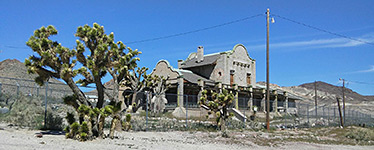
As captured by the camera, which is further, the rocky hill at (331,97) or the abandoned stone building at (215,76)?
the rocky hill at (331,97)

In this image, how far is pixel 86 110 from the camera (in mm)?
11938

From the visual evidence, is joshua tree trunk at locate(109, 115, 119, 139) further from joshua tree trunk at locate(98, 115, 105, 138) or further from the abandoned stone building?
the abandoned stone building

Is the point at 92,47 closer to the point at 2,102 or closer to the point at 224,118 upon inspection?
the point at 2,102

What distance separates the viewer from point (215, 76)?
130 ft

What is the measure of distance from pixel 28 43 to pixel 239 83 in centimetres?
3162

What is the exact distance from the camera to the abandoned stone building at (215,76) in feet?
115

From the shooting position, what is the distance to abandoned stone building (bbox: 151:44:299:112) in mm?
35156

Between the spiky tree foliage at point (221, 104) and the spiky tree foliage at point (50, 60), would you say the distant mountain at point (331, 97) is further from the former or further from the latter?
the spiky tree foliage at point (50, 60)

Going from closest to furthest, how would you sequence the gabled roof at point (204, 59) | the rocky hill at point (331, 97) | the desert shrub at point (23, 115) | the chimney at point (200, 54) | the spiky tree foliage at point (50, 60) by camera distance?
the spiky tree foliage at point (50, 60)
the desert shrub at point (23, 115)
the gabled roof at point (204, 59)
the chimney at point (200, 54)
the rocky hill at point (331, 97)

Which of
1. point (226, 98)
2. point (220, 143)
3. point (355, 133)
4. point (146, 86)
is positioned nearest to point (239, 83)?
point (146, 86)

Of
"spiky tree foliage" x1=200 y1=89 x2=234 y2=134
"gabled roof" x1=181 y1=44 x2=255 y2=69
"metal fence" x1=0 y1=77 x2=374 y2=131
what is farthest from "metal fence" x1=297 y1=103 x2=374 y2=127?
"spiky tree foliage" x1=200 y1=89 x2=234 y2=134

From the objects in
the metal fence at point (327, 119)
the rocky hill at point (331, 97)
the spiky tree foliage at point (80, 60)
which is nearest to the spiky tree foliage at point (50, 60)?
the spiky tree foliage at point (80, 60)

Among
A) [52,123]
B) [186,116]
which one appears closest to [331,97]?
[186,116]

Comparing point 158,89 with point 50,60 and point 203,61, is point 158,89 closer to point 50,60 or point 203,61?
point 203,61
